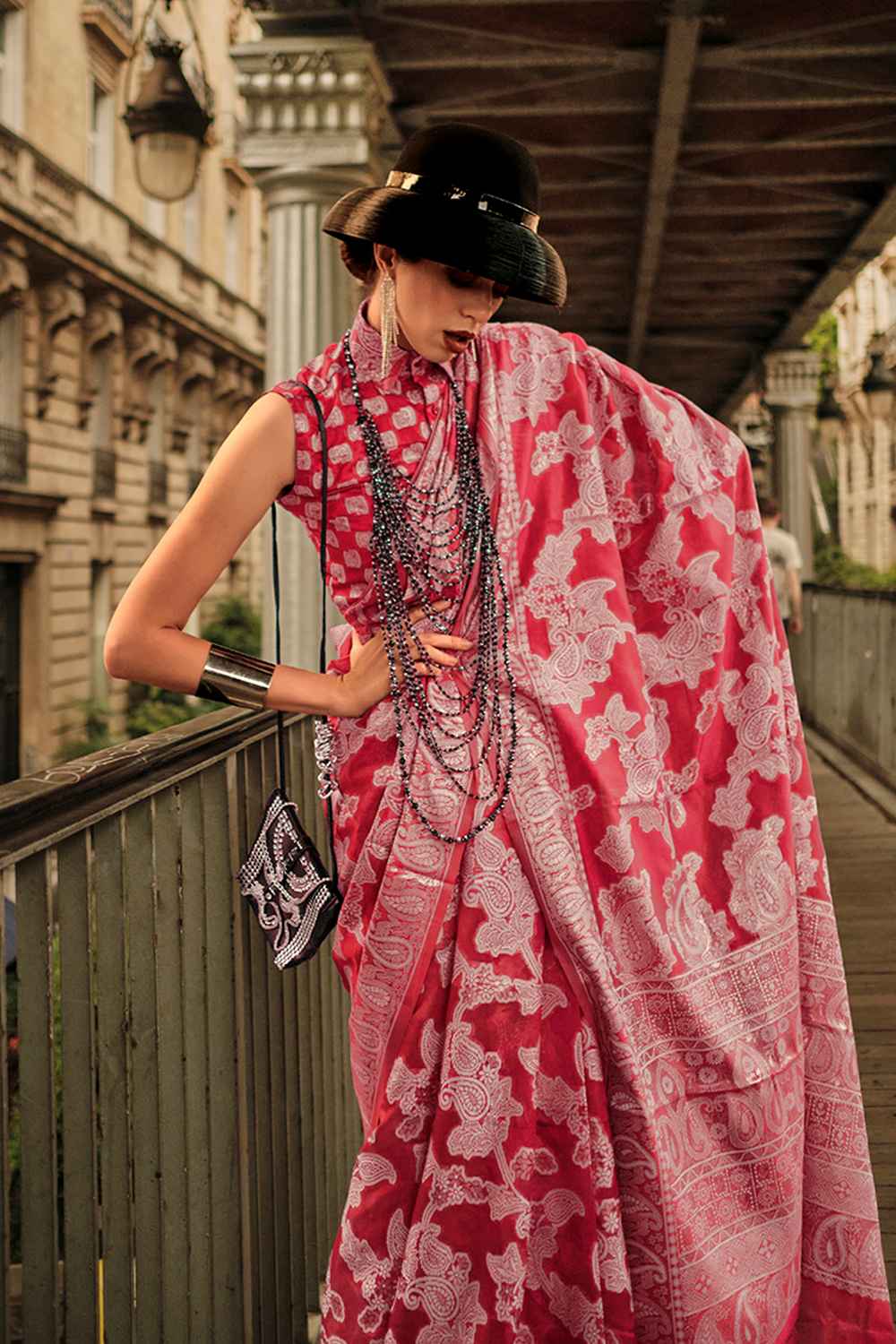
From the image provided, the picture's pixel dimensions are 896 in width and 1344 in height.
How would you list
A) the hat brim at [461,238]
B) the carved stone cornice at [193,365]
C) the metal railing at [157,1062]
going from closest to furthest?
the metal railing at [157,1062], the hat brim at [461,238], the carved stone cornice at [193,365]

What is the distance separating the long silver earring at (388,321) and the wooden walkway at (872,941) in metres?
1.97

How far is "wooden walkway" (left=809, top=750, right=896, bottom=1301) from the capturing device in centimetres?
348

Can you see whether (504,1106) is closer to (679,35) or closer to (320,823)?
(320,823)

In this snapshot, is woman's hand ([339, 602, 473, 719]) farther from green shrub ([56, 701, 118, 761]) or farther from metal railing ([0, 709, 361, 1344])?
green shrub ([56, 701, 118, 761])

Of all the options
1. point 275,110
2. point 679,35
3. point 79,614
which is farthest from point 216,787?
point 79,614

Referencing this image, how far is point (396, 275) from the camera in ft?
6.28

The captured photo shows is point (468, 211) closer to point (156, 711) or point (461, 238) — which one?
point (461, 238)

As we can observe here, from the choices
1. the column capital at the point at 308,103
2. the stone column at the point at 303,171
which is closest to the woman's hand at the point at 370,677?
the stone column at the point at 303,171

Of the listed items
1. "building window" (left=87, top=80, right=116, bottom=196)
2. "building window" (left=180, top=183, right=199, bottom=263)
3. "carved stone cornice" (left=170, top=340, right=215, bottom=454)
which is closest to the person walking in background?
"building window" (left=87, top=80, right=116, bottom=196)

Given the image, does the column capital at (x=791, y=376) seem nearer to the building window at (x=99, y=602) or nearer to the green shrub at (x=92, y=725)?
the green shrub at (x=92, y=725)

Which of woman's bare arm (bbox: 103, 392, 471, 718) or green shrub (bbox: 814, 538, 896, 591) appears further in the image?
green shrub (bbox: 814, 538, 896, 591)

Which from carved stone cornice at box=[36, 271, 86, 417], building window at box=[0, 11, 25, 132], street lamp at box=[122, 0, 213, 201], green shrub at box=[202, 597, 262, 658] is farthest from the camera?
green shrub at box=[202, 597, 262, 658]

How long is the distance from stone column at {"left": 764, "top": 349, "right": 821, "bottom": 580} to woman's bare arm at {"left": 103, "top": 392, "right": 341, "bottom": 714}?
42.8ft

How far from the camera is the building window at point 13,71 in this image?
81.9ft
